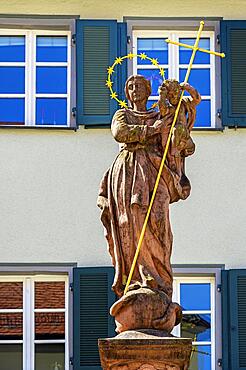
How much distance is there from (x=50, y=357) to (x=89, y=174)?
2.11 m

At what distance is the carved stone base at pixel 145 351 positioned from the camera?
555 inches

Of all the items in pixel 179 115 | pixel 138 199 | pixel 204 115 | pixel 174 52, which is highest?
pixel 174 52

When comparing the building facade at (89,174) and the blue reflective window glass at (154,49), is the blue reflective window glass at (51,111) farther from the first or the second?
the blue reflective window glass at (154,49)

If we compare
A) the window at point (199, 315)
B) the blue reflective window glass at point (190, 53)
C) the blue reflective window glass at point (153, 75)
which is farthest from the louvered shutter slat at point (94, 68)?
the window at point (199, 315)

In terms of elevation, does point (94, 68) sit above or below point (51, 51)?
below

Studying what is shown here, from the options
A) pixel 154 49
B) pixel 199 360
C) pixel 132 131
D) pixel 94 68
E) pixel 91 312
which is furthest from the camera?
pixel 154 49

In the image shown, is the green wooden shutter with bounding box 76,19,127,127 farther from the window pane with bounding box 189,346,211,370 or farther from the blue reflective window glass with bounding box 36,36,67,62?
the window pane with bounding box 189,346,211,370

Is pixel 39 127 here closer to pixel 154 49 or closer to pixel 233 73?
pixel 154 49

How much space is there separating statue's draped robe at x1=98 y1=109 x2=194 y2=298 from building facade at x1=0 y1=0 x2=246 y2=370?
5544mm

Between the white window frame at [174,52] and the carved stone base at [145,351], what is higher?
the white window frame at [174,52]

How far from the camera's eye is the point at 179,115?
589 inches

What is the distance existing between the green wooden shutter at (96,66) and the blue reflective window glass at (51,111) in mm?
283

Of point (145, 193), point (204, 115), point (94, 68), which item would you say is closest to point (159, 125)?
point (145, 193)

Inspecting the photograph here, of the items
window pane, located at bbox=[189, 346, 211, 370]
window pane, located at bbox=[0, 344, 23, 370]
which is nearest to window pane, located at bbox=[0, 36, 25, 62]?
window pane, located at bbox=[0, 344, 23, 370]
